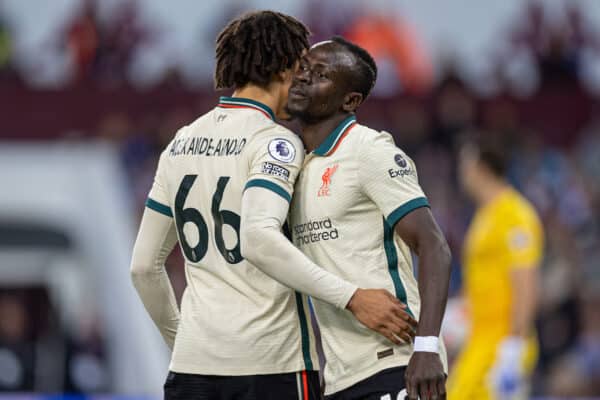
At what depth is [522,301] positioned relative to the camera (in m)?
6.49

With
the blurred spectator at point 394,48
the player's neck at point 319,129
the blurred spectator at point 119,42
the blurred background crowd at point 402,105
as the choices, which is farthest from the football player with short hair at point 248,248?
the blurred spectator at point 394,48

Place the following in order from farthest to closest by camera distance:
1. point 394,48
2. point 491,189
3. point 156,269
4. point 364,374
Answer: point 394,48 < point 491,189 < point 156,269 < point 364,374

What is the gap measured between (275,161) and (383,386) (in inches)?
28.2

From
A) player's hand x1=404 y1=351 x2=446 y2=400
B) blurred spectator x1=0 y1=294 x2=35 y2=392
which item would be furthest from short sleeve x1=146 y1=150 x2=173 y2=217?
blurred spectator x1=0 y1=294 x2=35 y2=392

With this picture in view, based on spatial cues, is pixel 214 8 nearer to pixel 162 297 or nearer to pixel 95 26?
pixel 95 26

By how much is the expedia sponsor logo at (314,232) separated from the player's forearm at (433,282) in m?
0.30

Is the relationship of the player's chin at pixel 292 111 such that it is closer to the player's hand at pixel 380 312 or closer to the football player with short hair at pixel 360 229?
the football player with short hair at pixel 360 229

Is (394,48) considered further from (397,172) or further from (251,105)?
(397,172)

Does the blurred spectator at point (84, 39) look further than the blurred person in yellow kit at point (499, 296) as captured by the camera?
Yes

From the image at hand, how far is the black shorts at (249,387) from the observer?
3.65 m

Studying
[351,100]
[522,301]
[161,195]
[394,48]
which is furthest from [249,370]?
[394,48]

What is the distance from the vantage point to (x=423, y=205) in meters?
3.60

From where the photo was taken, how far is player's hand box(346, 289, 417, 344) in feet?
11.7

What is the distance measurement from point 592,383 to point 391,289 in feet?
21.4
